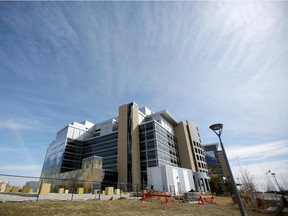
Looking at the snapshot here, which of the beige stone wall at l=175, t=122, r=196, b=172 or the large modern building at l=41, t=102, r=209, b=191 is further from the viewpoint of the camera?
the beige stone wall at l=175, t=122, r=196, b=172

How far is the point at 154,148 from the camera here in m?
61.4

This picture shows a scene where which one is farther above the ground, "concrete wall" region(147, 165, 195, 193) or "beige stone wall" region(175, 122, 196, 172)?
"beige stone wall" region(175, 122, 196, 172)

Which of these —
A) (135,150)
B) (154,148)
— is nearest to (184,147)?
(154,148)

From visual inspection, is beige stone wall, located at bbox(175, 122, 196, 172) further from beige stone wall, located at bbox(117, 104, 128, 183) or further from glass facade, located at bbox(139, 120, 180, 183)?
beige stone wall, located at bbox(117, 104, 128, 183)

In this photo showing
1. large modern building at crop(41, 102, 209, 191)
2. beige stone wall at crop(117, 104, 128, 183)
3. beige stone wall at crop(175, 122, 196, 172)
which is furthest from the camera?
beige stone wall at crop(175, 122, 196, 172)

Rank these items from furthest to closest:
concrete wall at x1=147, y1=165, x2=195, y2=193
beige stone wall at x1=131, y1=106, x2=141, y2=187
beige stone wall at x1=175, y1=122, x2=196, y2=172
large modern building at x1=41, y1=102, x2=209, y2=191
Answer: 1. beige stone wall at x1=175, y1=122, x2=196, y2=172
2. large modern building at x1=41, y1=102, x2=209, y2=191
3. beige stone wall at x1=131, y1=106, x2=141, y2=187
4. concrete wall at x1=147, y1=165, x2=195, y2=193

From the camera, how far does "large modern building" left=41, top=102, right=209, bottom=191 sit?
5966 cm

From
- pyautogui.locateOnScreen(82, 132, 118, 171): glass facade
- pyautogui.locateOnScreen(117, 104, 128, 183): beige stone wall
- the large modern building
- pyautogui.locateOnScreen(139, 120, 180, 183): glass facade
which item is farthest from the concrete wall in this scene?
pyautogui.locateOnScreen(82, 132, 118, 171): glass facade

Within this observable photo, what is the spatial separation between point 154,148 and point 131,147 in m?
8.97

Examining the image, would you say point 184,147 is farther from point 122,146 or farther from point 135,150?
point 122,146

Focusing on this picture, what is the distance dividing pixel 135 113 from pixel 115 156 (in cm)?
2067

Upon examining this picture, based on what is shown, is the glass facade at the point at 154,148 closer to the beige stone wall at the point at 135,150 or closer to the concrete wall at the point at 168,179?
the beige stone wall at the point at 135,150

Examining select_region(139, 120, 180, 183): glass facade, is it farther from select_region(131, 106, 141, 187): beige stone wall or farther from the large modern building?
select_region(131, 106, 141, 187): beige stone wall

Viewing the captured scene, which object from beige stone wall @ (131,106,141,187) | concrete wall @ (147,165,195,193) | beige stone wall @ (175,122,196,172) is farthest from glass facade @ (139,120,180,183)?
concrete wall @ (147,165,195,193)
